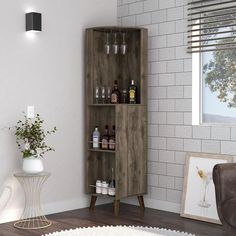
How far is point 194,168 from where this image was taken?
16.8 ft

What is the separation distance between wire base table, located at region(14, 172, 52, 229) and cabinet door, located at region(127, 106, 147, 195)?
983 millimetres

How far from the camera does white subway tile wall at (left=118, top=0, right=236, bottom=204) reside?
5234 mm

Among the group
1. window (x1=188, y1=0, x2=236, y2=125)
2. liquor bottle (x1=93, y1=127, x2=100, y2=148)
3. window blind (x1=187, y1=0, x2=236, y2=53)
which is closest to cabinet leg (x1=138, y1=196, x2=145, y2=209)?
liquor bottle (x1=93, y1=127, x2=100, y2=148)

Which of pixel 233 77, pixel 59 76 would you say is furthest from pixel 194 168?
pixel 59 76

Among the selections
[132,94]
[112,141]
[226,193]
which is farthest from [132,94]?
[226,193]

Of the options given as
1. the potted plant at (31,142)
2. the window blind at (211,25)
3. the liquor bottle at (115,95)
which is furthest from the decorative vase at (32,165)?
the window blind at (211,25)

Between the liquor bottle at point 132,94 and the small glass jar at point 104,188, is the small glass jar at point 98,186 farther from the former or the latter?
the liquor bottle at point 132,94

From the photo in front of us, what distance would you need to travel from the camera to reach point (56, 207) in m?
5.36

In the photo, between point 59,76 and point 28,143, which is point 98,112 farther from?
point 28,143

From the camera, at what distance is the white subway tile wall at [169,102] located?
5.23 meters

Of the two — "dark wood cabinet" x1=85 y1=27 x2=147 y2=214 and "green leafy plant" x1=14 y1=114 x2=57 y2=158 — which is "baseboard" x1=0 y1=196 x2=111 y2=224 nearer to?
"dark wood cabinet" x1=85 y1=27 x2=147 y2=214

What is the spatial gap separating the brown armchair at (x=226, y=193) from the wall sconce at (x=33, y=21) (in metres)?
2.27

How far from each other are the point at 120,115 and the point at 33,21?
1273mm

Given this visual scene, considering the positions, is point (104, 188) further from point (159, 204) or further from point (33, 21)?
point (33, 21)
